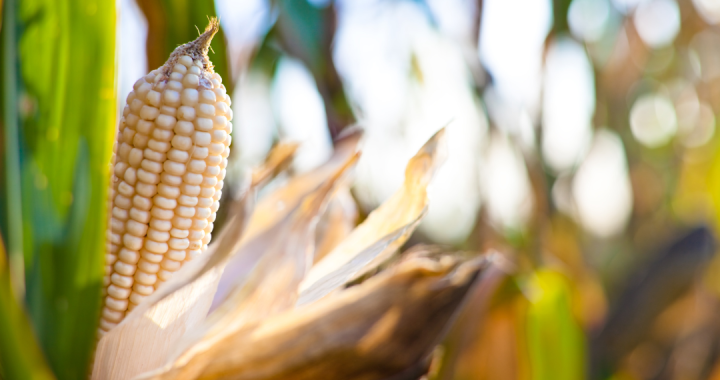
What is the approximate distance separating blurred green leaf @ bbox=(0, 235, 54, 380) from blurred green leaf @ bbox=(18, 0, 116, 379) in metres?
0.03

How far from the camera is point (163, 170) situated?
0.27m

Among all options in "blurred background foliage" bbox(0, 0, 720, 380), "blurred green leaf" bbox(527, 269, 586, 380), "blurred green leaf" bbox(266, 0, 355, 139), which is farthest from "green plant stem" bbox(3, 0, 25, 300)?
"blurred green leaf" bbox(527, 269, 586, 380)

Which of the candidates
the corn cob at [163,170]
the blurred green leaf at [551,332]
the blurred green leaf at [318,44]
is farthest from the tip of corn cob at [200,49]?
the blurred green leaf at [551,332]

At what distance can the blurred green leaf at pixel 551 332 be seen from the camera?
2.08 ft

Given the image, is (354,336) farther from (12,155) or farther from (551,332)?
(551,332)

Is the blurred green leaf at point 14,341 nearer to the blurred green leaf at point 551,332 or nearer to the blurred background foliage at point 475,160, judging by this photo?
the blurred background foliage at point 475,160

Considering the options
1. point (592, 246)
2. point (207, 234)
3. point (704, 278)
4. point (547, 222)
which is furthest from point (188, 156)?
point (592, 246)

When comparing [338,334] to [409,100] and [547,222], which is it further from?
[409,100]

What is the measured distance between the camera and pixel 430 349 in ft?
0.83

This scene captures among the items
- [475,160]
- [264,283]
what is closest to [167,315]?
[264,283]

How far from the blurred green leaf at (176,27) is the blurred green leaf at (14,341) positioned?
8.3 inches

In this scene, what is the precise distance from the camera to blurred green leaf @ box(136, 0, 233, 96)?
13.8 inches

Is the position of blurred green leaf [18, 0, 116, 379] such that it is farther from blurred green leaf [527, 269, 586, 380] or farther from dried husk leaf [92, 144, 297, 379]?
blurred green leaf [527, 269, 586, 380]

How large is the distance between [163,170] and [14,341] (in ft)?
0.36
